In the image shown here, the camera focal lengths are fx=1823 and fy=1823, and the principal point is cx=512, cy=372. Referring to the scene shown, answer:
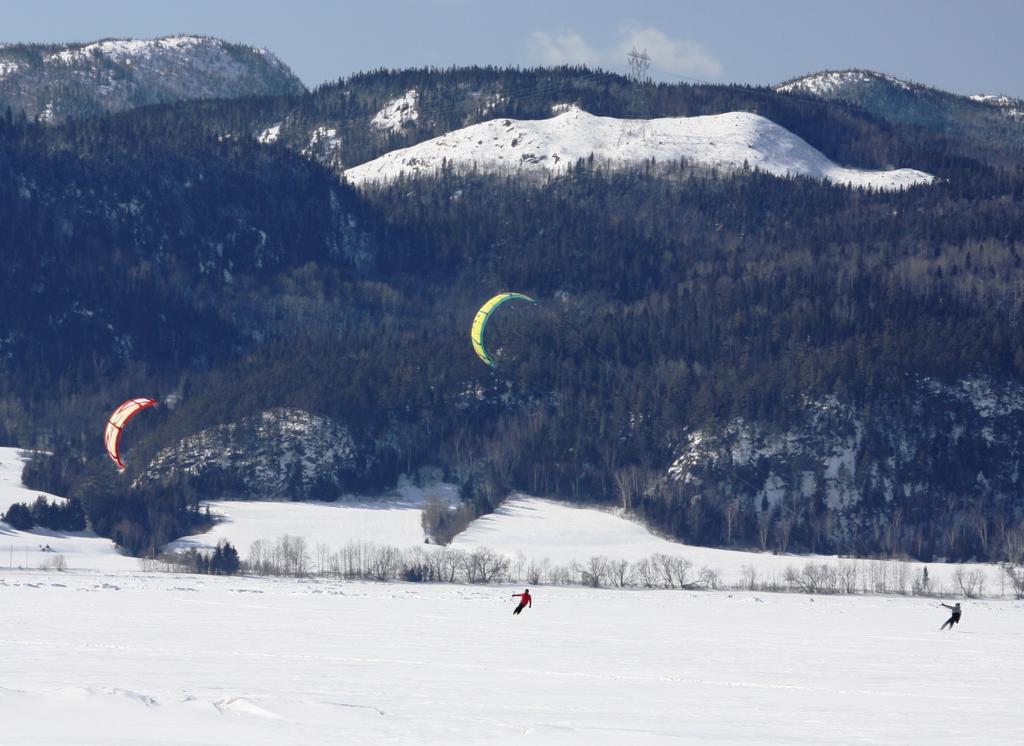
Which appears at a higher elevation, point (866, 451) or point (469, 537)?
point (866, 451)

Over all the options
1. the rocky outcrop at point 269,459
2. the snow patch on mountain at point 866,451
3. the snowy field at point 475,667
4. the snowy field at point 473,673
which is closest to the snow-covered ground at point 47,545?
the snowy field at point 475,667

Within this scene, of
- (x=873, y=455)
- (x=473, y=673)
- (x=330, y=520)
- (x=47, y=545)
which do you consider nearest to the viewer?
(x=473, y=673)

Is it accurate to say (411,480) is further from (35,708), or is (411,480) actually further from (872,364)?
(35,708)

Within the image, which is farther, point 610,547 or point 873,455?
point 873,455

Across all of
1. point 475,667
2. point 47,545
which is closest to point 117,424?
point 47,545

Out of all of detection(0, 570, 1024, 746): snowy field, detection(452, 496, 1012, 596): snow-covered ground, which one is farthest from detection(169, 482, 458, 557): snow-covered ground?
detection(0, 570, 1024, 746): snowy field

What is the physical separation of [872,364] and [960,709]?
129007 millimetres

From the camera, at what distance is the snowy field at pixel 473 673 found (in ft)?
138

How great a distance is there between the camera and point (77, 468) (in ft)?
560

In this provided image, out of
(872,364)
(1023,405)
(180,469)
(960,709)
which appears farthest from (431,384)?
(960,709)

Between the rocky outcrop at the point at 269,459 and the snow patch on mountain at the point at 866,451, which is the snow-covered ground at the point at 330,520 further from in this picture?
the snow patch on mountain at the point at 866,451

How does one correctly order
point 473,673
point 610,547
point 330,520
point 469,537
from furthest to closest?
point 330,520, point 469,537, point 610,547, point 473,673

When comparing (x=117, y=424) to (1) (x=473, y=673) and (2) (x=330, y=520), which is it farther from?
(2) (x=330, y=520)

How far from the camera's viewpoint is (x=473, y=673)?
56000mm
